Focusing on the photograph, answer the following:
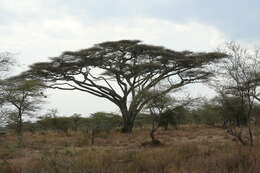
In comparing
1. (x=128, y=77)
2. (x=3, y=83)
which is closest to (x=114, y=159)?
(x=3, y=83)

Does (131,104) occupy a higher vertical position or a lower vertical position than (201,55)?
lower

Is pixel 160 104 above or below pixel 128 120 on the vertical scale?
above

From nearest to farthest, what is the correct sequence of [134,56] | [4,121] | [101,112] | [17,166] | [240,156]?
1. [240,156]
2. [17,166]
3. [4,121]
4. [134,56]
5. [101,112]

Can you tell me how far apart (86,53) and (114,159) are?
51.3ft

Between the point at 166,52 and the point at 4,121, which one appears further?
the point at 166,52

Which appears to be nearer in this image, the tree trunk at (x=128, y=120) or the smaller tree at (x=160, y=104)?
the smaller tree at (x=160, y=104)

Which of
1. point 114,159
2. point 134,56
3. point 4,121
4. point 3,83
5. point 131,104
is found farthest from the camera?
point 131,104

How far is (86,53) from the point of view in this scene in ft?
74.5

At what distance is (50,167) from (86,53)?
17.0 meters

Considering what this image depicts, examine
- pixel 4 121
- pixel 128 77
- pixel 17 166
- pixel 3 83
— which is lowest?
pixel 17 166

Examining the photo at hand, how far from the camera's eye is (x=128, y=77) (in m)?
24.9

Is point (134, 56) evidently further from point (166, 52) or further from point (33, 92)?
point (33, 92)

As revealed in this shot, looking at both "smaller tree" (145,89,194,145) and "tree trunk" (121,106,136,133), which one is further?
"tree trunk" (121,106,136,133)

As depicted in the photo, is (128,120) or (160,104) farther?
(128,120)
